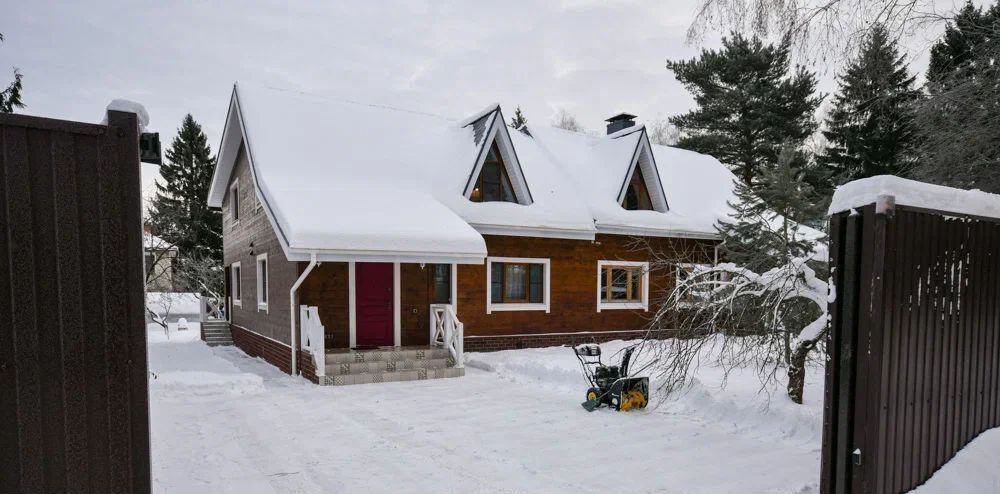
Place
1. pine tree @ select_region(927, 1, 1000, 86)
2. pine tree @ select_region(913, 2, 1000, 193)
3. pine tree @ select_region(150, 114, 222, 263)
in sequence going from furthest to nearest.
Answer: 1. pine tree @ select_region(150, 114, 222, 263)
2. pine tree @ select_region(913, 2, 1000, 193)
3. pine tree @ select_region(927, 1, 1000, 86)

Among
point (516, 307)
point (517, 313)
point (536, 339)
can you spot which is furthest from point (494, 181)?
point (536, 339)

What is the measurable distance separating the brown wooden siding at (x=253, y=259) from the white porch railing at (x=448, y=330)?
9.62 ft

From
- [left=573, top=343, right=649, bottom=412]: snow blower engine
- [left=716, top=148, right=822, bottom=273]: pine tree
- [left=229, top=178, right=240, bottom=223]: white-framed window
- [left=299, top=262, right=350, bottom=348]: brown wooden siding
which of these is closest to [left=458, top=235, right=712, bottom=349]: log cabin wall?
[left=716, top=148, right=822, bottom=273]: pine tree

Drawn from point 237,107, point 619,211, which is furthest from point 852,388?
point 237,107

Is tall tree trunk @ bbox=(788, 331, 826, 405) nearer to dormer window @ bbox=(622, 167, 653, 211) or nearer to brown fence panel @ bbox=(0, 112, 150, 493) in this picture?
brown fence panel @ bbox=(0, 112, 150, 493)

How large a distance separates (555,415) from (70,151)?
6.38 meters

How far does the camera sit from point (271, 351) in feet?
40.9

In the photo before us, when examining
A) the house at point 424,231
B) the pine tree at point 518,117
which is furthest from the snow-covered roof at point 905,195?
the pine tree at point 518,117

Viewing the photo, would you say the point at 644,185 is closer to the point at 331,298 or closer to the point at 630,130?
the point at 630,130

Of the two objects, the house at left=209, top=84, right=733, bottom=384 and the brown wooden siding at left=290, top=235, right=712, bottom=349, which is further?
the brown wooden siding at left=290, top=235, right=712, bottom=349

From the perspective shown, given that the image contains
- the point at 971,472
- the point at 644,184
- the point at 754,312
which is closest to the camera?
the point at 971,472

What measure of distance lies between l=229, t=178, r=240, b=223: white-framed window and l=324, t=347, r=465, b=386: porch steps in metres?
7.03

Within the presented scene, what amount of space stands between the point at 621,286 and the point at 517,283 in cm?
324

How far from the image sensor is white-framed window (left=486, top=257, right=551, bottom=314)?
1328cm
